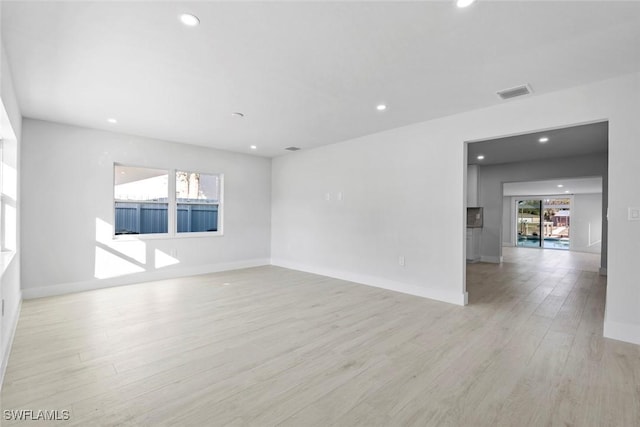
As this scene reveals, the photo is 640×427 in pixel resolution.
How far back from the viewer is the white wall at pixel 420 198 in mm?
2832

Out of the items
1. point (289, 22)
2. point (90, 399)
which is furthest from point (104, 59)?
point (90, 399)

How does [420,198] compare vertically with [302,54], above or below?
below

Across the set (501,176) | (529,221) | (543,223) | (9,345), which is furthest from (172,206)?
(543,223)

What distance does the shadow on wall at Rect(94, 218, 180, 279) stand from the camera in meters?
4.67

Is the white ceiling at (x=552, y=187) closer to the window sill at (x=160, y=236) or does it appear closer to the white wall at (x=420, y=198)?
the white wall at (x=420, y=198)

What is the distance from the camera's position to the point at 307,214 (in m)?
6.14

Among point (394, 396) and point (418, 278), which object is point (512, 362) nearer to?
point (394, 396)

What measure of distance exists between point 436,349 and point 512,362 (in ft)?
1.85

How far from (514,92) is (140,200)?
5.69m

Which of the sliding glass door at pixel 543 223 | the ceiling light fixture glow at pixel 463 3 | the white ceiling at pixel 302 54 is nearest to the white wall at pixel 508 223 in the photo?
the sliding glass door at pixel 543 223

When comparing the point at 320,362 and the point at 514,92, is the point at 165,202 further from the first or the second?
the point at 514,92

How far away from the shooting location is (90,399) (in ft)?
6.20

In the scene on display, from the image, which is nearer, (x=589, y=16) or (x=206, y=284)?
(x=589, y=16)

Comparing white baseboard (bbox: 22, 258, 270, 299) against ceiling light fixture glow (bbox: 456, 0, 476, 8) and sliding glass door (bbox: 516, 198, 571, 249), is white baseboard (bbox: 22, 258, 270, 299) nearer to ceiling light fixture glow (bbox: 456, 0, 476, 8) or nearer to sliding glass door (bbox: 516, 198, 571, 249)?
ceiling light fixture glow (bbox: 456, 0, 476, 8)
